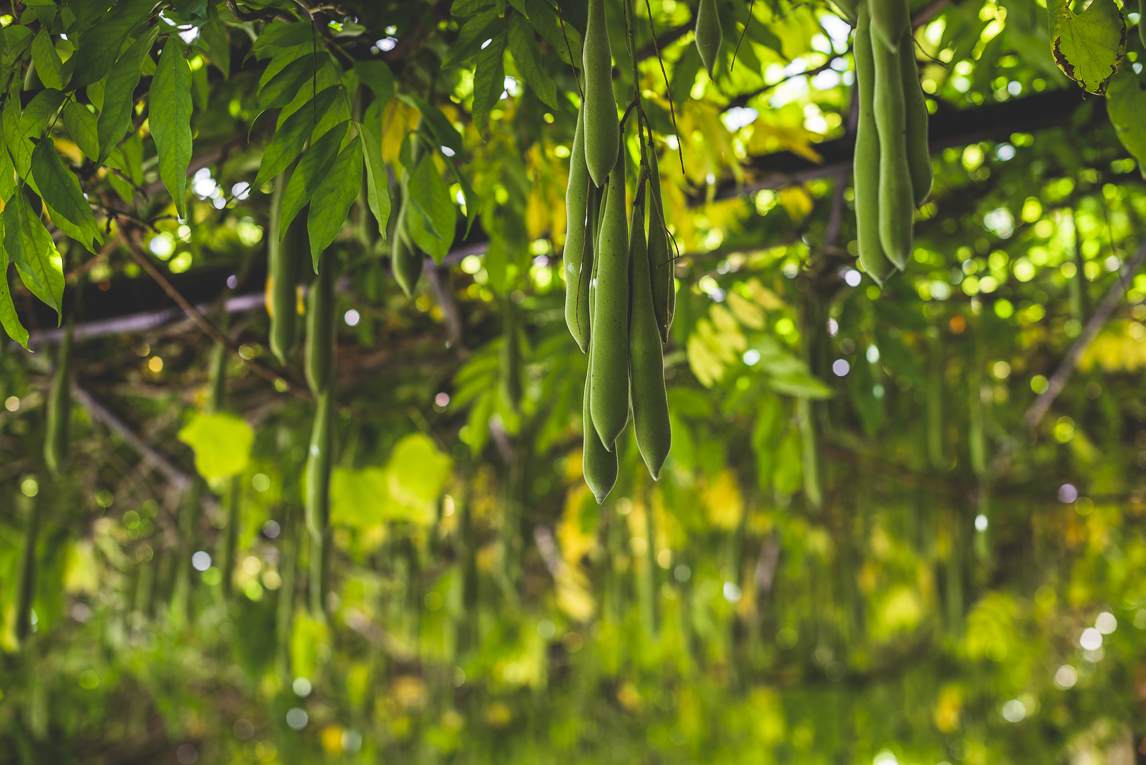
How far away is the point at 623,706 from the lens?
29.2 ft

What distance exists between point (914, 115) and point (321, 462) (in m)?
1.36

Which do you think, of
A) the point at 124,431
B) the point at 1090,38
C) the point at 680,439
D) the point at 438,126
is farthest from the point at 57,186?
the point at 124,431

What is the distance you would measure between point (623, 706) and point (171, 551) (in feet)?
21.6

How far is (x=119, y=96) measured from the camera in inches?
37.3

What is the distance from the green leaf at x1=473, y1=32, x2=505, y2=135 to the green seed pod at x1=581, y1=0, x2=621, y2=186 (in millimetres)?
301

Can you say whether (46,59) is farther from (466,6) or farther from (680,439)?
(680,439)

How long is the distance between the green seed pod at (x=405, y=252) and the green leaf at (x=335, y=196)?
0.18 m

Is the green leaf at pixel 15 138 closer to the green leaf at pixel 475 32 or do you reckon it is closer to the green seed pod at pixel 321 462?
the green leaf at pixel 475 32

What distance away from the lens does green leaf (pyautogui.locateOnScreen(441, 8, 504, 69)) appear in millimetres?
1092

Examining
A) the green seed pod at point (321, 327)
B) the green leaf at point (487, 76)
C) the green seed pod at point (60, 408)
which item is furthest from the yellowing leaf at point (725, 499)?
the green leaf at point (487, 76)

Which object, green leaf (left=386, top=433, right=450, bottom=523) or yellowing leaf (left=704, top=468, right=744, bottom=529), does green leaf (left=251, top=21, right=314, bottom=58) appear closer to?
green leaf (left=386, top=433, right=450, bottom=523)

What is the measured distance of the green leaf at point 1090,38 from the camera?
0.91m

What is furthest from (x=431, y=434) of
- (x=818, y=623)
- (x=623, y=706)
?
(x=623, y=706)

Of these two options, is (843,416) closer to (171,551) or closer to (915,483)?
(915,483)
